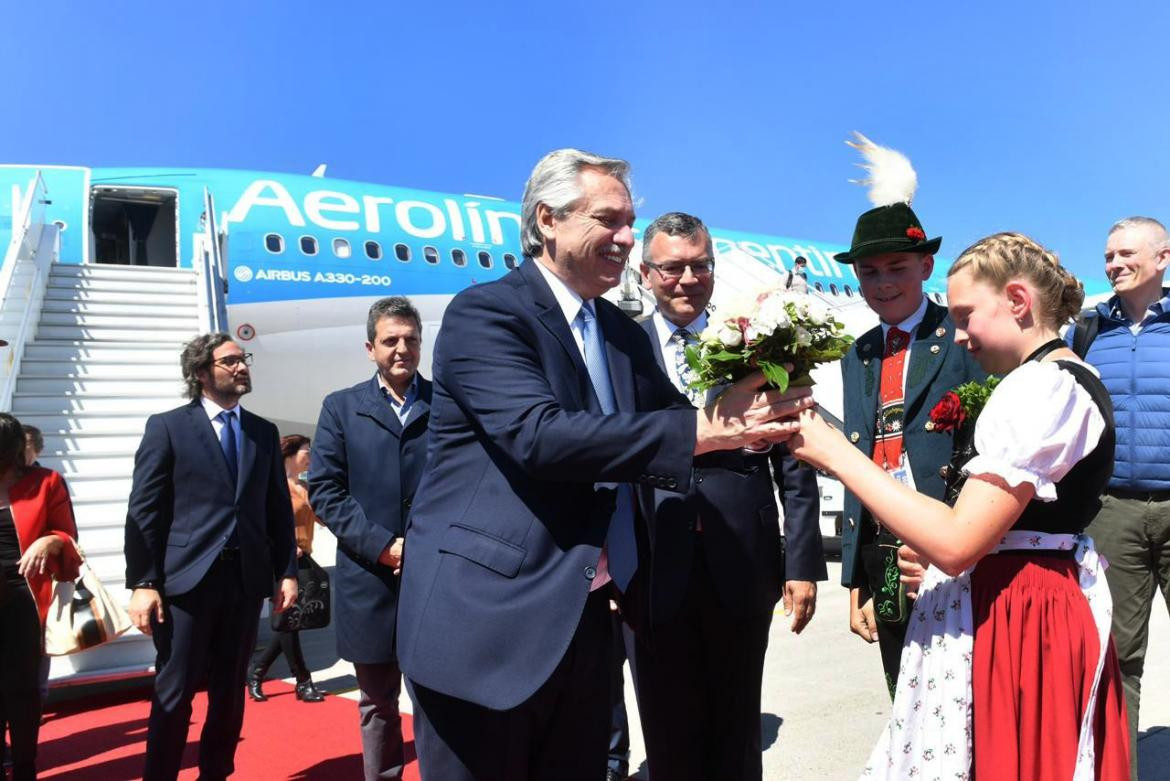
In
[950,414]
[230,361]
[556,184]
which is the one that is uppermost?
[230,361]

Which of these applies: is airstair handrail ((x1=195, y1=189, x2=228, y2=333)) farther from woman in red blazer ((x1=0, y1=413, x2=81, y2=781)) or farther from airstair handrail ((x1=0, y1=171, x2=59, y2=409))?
woman in red blazer ((x1=0, y1=413, x2=81, y2=781))

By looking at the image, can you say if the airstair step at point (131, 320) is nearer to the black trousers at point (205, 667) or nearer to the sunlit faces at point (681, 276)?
the black trousers at point (205, 667)

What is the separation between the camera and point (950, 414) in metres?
2.15

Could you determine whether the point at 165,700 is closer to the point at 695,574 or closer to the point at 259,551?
the point at 259,551

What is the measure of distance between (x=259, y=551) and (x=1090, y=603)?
3.29 m

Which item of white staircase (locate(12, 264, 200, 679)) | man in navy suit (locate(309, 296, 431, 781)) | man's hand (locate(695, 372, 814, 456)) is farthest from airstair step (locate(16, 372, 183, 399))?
man's hand (locate(695, 372, 814, 456))

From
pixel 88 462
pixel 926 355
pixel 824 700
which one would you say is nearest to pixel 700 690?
pixel 926 355

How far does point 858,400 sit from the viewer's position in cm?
310

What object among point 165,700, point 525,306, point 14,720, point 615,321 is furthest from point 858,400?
point 14,720

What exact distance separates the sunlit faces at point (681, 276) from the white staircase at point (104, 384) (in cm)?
485

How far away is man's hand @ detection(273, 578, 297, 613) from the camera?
4238 mm

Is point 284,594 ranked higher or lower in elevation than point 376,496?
lower

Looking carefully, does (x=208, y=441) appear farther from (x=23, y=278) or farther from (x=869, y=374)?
(x=23, y=278)

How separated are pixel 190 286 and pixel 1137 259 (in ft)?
35.3
